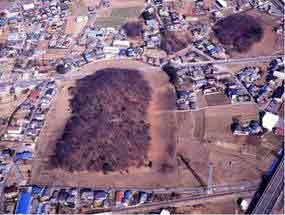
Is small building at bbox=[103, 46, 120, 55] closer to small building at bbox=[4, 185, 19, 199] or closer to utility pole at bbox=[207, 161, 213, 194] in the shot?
utility pole at bbox=[207, 161, 213, 194]

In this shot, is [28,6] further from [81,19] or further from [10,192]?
[10,192]

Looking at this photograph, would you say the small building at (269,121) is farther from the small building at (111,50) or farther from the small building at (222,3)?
the small building at (222,3)

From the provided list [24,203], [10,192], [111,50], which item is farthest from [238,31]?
[10,192]

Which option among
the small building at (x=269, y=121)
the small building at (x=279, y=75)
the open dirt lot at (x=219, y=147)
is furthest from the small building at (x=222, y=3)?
the small building at (x=269, y=121)

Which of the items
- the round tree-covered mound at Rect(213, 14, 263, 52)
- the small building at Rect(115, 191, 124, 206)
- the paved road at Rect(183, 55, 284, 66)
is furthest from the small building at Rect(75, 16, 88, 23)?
the small building at Rect(115, 191, 124, 206)

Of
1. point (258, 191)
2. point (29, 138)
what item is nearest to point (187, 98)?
point (258, 191)

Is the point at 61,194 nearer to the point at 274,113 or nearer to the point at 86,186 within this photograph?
the point at 86,186
